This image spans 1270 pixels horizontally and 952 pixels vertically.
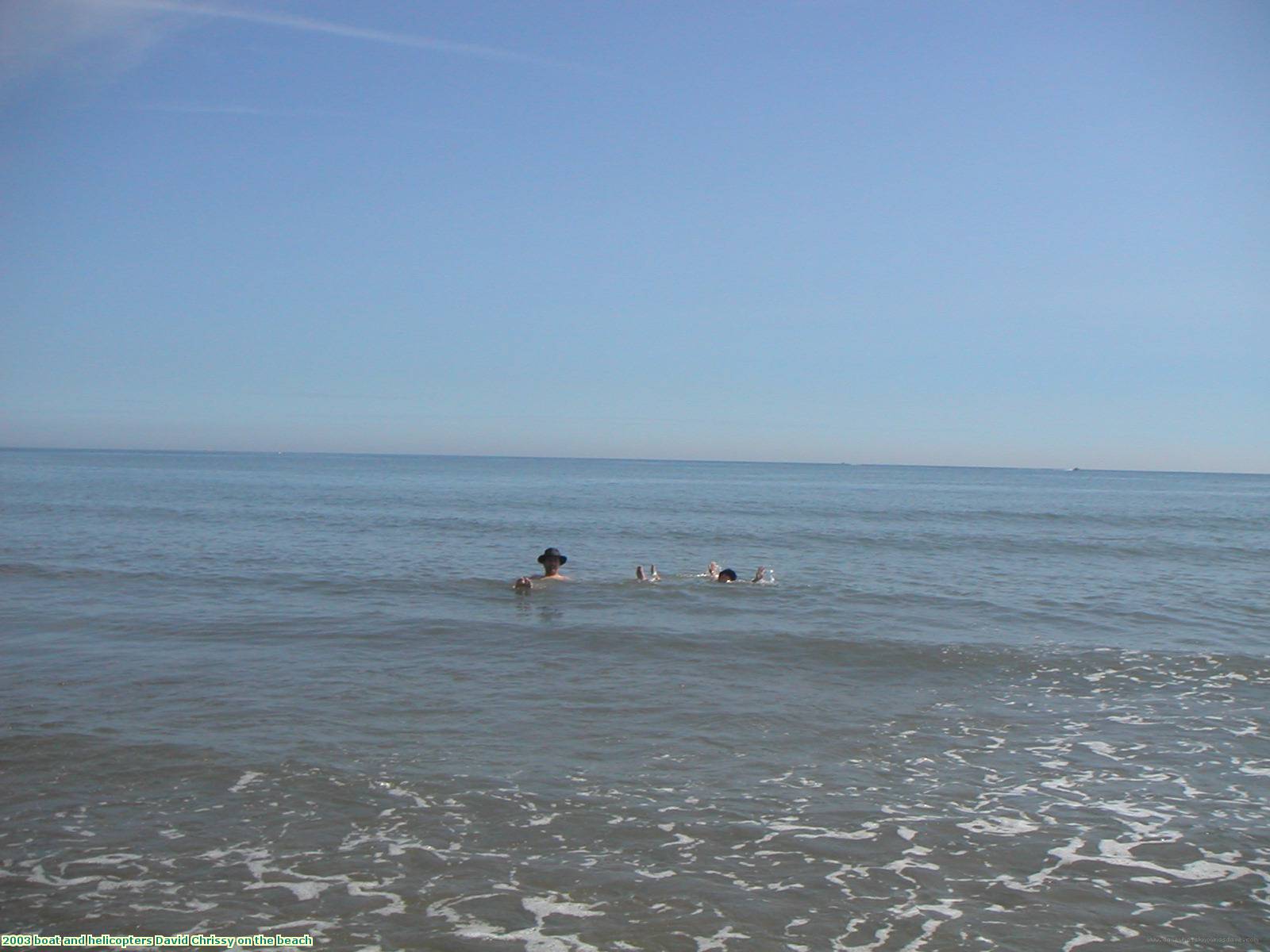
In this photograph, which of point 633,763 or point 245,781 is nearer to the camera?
point 245,781

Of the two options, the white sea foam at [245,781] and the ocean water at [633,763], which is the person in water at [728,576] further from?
the white sea foam at [245,781]

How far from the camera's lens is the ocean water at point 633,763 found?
7.23 m

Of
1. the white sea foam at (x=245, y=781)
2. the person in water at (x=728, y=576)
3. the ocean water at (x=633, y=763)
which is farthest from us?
the person in water at (x=728, y=576)

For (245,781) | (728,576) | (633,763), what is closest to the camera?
(245,781)

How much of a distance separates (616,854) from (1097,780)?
5760 mm

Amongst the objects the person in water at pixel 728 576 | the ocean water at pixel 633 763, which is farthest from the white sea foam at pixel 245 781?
the person in water at pixel 728 576

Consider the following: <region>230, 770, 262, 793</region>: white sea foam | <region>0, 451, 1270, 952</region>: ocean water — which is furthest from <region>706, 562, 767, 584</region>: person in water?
<region>230, 770, 262, 793</region>: white sea foam

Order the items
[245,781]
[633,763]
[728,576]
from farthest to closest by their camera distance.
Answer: [728,576], [633,763], [245,781]

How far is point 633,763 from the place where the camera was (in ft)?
34.0

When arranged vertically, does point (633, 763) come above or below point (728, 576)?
below

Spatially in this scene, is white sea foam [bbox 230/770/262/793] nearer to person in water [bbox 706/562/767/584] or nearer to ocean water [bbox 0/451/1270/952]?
ocean water [bbox 0/451/1270/952]

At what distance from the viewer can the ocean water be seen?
723cm

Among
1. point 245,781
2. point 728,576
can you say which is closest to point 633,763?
point 245,781

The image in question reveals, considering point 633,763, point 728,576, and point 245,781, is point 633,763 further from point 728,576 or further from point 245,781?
point 728,576
